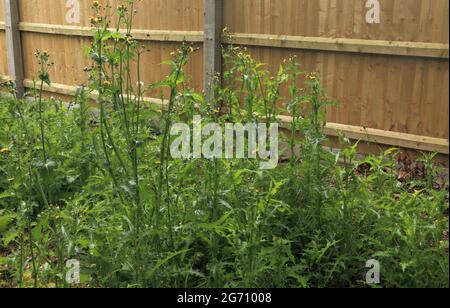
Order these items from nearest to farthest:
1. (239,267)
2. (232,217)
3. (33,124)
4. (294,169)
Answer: (239,267) < (232,217) < (294,169) < (33,124)

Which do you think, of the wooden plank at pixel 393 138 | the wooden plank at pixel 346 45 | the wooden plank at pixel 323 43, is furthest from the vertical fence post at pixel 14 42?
the wooden plank at pixel 393 138

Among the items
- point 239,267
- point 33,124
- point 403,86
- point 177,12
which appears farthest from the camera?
point 177,12

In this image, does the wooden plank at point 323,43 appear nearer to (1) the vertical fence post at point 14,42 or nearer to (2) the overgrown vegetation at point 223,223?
(2) the overgrown vegetation at point 223,223

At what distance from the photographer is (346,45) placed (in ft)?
19.8

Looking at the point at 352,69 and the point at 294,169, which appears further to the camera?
the point at 352,69

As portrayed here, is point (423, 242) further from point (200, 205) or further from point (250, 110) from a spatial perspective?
point (250, 110)

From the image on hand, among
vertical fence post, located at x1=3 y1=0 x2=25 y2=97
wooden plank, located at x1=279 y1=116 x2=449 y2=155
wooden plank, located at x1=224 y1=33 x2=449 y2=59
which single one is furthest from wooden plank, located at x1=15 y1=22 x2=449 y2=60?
vertical fence post, located at x1=3 y1=0 x2=25 y2=97

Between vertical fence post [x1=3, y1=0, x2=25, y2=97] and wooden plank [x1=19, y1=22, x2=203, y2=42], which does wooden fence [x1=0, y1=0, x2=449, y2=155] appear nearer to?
wooden plank [x1=19, y1=22, x2=203, y2=42]

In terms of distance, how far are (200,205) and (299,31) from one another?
3496mm

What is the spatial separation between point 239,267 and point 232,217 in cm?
46

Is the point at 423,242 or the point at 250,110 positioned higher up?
the point at 250,110
